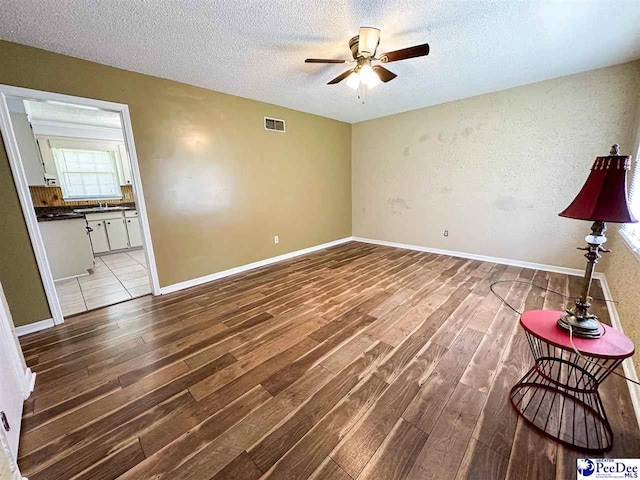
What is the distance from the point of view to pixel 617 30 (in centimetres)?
214

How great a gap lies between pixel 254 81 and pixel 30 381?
136 inches

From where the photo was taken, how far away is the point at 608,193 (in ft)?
3.85

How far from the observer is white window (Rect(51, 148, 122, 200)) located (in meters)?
4.97

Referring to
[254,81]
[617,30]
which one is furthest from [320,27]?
[617,30]

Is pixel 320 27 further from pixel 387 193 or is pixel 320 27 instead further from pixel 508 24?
pixel 387 193

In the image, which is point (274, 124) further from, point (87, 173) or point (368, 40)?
point (87, 173)

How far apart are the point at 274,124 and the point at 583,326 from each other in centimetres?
416

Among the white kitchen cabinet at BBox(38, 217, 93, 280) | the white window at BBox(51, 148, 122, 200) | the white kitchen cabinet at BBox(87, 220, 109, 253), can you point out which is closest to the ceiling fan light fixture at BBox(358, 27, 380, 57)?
the white kitchen cabinet at BBox(38, 217, 93, 280)

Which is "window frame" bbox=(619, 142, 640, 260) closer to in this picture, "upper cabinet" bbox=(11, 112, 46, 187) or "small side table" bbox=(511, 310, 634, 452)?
"small side table" bbox=(511, 310, 634, 452)

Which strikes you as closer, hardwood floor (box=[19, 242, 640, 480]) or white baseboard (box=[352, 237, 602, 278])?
hardwood floor (box=[19, 242, 640, 480])

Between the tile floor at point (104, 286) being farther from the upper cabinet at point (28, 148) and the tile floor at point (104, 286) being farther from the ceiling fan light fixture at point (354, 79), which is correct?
the ceiling fan light fixture at point (354, 79)

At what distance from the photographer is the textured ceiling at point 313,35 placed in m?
1.80

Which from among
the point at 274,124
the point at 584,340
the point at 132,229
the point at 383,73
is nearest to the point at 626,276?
the point at 584,340

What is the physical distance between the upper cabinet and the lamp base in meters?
6.52
